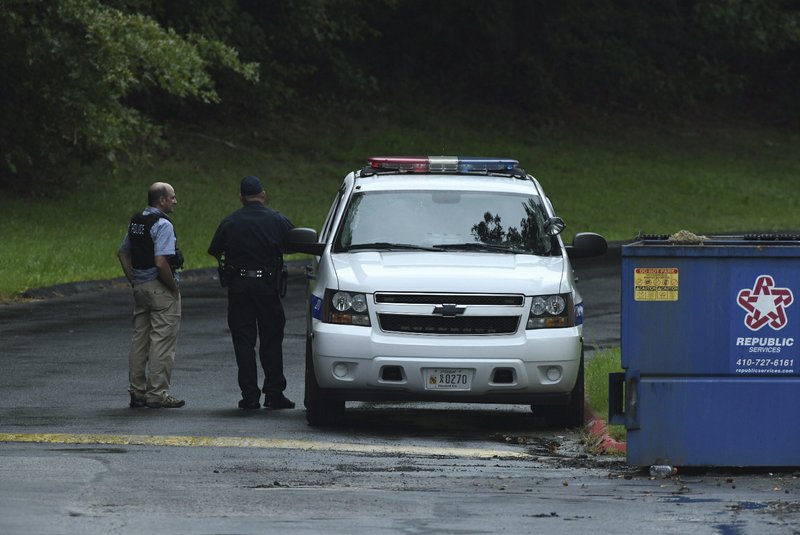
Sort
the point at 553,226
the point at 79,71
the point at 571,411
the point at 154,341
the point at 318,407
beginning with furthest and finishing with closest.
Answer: the point at 79,71 → the point at 154,341 → the point at 553,226 → the point at 571,411 → the point at 318,407

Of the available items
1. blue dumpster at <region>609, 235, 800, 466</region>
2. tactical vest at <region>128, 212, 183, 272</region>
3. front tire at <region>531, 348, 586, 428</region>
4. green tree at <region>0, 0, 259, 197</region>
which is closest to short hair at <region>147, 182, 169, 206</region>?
tactical vest at <region>128, 212, 183, 272</region>

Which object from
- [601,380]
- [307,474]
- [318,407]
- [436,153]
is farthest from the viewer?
[436,153]

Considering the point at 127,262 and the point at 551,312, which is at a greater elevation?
the point at 127,262

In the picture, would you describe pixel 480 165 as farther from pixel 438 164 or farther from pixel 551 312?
pixel 551 312

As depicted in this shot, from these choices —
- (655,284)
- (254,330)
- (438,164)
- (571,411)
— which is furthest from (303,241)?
(655,284)

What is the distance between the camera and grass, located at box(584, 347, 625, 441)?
11.7m

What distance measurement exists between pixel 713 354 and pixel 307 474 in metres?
2.46

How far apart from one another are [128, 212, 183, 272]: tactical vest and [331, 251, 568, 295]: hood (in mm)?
1464

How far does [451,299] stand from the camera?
1184cm

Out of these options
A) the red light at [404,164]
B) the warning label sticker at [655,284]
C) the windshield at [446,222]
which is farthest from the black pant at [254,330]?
the warning label sticker at [655,284]

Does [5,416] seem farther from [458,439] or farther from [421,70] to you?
[421,70]

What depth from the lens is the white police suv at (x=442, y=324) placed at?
11.8 m

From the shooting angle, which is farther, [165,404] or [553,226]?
[165,404]

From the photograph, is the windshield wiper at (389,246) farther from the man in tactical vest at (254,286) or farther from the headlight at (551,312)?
the headlight at (551,312)
